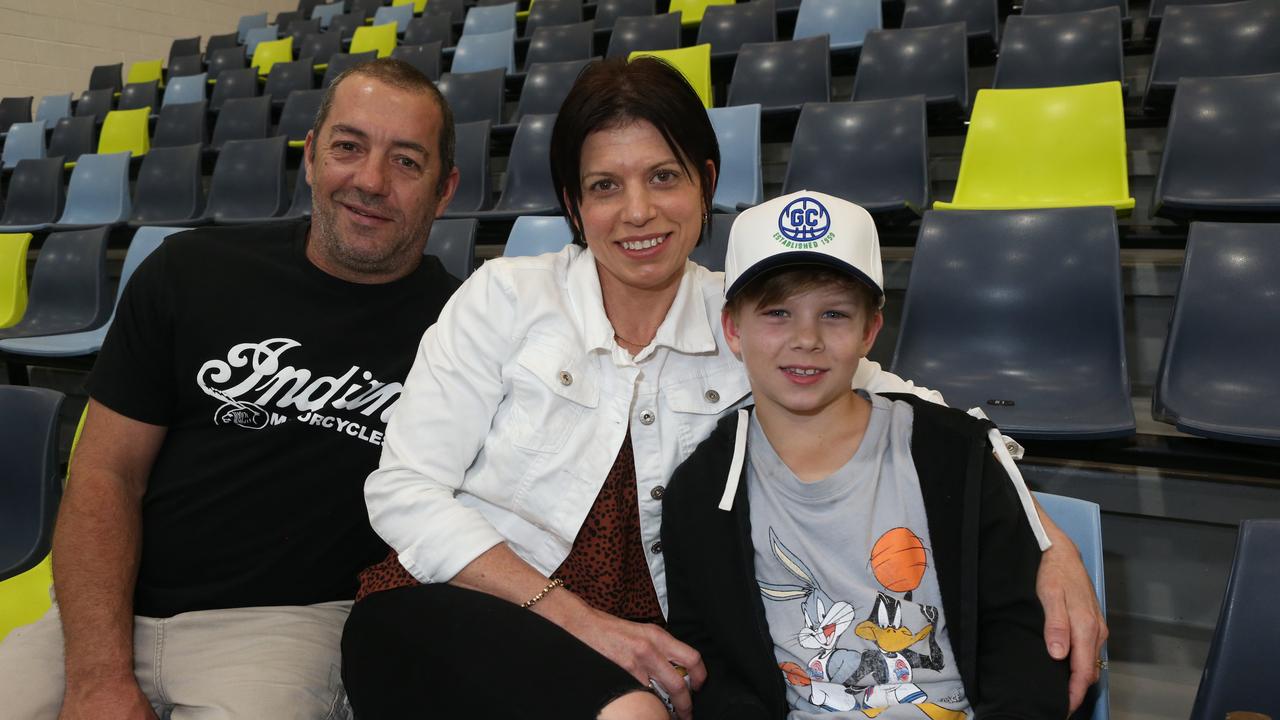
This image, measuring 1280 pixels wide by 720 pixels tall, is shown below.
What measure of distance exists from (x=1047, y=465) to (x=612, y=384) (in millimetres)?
1150

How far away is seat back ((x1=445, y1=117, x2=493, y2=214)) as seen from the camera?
11.8 feet

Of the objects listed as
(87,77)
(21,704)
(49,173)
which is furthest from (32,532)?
(87,77)

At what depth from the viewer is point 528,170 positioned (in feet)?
11.5

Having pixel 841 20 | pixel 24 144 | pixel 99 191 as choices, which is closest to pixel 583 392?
pixel 841 20

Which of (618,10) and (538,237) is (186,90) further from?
(538,237)

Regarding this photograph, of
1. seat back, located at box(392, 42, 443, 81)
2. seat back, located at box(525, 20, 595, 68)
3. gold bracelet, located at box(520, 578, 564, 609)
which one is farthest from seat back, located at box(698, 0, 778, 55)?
gold bracelet, located at box(520, 578, 564, 609)

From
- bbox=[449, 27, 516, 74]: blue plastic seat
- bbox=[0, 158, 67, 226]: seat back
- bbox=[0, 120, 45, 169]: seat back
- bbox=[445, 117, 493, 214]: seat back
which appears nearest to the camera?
bbox=[445, 117, 493, 214]: seat back

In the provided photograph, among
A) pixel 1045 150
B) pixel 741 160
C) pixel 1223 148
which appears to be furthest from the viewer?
pixel 741 160

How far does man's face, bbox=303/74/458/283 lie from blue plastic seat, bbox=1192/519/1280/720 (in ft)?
4.05

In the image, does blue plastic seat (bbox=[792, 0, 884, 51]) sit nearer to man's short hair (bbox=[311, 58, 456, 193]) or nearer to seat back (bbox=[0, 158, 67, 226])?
man's short hair (bbox=[311, 58, 456, 193])

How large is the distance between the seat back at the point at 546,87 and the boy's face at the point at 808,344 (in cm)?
318

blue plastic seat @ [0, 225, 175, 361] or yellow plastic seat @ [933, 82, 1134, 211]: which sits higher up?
yellow plastic seat @ [933, 82, 1134, 211]

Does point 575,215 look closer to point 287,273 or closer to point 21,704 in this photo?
point 287,273

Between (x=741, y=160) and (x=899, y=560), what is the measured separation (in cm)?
227
